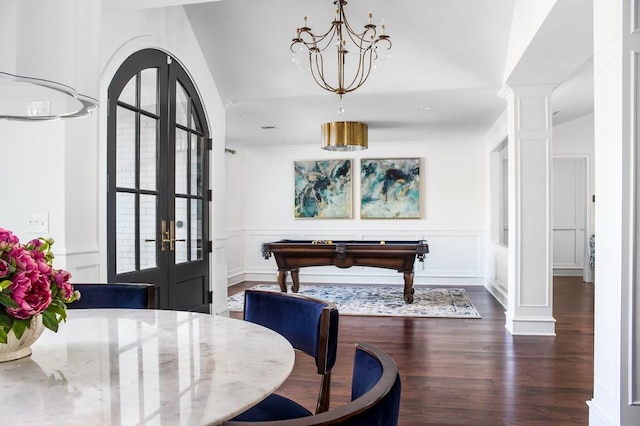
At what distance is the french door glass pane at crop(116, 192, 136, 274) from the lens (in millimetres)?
3332

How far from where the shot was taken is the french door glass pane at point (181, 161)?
4160 millimetres

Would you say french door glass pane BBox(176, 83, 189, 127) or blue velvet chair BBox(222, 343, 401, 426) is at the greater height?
french door glass pane BBox(176, 83, 189, 127)

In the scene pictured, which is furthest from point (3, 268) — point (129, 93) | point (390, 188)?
point (390, 188)

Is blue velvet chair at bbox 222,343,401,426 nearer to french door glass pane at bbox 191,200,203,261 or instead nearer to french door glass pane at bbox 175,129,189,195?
french door glass pane at bbox 175,129,189,195

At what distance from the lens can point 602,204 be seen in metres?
2.37

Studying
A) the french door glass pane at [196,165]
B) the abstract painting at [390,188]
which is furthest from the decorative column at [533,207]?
the abstract painting at [390,188]

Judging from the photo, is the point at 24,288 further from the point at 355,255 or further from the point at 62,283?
the point at 355,255

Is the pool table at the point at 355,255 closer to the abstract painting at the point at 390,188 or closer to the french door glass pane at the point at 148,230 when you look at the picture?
the abstract painting at the point at 390,188

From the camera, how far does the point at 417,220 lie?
8094 mm

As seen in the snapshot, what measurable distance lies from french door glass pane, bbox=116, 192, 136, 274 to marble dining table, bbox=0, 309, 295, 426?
6.07 ft

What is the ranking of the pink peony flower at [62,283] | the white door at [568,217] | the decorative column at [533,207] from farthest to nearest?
the white door at [568,217] < the decorative column at [533,207] < the pink peony flower at [62,283]

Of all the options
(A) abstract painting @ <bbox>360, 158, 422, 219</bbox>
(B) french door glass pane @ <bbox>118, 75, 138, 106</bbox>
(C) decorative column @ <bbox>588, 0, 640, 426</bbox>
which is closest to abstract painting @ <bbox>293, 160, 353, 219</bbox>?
(A) abstract painting @ <bbox>360, 158, 422, 219</bbox>

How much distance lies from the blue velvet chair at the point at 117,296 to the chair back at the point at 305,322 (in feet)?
1.55

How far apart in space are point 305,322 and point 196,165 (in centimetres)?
319
